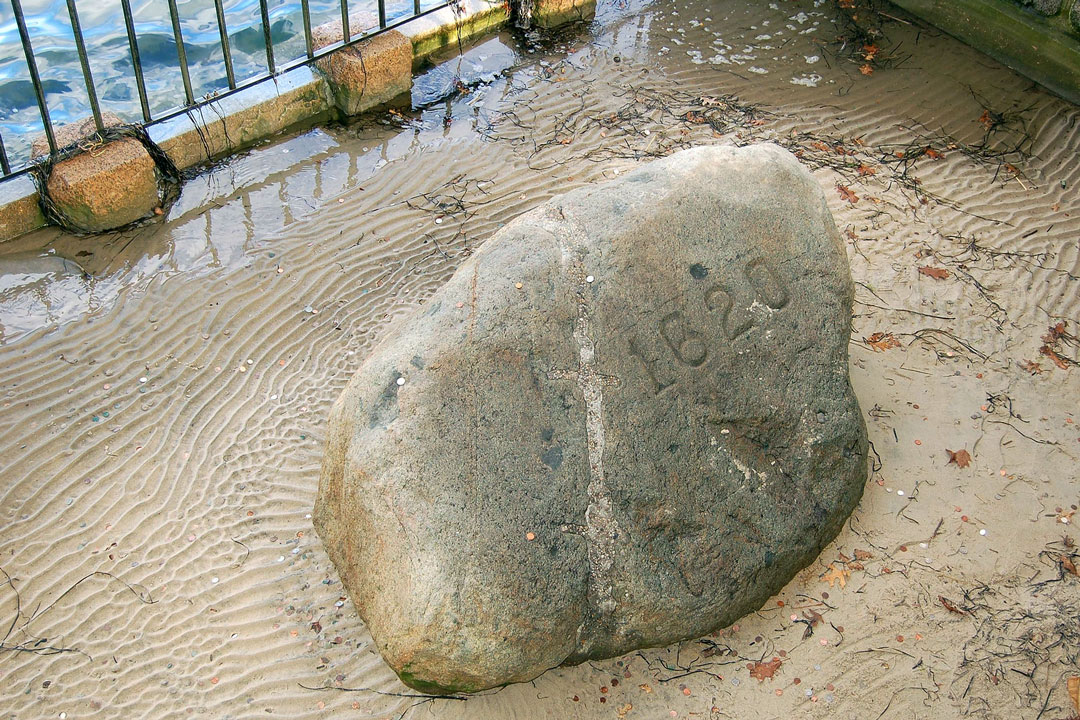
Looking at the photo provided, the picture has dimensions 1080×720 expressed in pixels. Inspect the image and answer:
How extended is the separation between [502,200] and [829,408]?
327 cm

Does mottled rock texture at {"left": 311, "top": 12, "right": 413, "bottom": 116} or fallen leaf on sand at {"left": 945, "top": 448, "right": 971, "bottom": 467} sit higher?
mottled rock texture at {"left": 311, "top": 12, "right": 413, "bottom": 116}

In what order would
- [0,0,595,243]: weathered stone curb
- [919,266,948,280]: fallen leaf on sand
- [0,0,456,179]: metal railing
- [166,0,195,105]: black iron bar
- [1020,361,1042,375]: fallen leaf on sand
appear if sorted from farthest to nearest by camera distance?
1. [166,0,195,105]: black iron bar
2. [0,0,595,243]: weathered stone curb
3. [919,266,948,280]: fallen leaf on sand
4. [0,0,456,179]: metal railing
5. [1020,361,1042,375]: fallen leaf on sand

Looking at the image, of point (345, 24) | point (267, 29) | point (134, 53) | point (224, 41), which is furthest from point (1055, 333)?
point (134, 53)

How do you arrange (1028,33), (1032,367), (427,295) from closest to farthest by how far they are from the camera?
(1032,367) → (427,295) → (1028,33)

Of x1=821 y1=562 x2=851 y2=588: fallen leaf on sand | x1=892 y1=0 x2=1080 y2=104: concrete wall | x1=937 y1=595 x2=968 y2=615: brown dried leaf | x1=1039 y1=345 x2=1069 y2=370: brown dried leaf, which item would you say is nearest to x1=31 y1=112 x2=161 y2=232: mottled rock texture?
x1=821 y1=562 x2=851 y2=588: fallen leaf on sand

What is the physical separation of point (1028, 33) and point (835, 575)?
20.6 feet

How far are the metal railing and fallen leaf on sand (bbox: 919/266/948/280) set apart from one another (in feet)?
16.2

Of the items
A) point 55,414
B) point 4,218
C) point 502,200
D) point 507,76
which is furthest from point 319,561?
point 507,76

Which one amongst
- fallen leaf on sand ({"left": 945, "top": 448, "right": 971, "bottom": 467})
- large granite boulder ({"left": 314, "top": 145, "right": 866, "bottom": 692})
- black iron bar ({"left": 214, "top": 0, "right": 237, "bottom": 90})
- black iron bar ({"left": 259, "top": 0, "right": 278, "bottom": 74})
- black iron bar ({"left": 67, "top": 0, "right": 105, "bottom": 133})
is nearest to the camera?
large granite boulder ({"left": 314, "top": 145, "right": 866, "bottom": 692})

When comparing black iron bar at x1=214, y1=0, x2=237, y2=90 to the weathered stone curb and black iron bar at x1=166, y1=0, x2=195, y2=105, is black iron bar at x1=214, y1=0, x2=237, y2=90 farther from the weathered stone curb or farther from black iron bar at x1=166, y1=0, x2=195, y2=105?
black iron bar at x1=166, y1=0, x2=195, y2=105

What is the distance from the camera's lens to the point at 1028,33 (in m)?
8.12

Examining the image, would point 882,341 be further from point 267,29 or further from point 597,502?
point 267,29

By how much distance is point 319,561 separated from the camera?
14.9 ft

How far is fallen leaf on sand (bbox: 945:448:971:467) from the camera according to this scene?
4.93 meters
